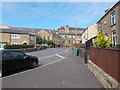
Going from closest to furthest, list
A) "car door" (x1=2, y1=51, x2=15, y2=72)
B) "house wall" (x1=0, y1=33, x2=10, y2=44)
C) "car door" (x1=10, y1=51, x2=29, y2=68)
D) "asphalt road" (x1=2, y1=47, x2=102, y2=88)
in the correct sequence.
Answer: "asphalt road" (x1=2, y1=47, x2=102, y2=88), "car door" (x1=2, y1=51, x2=15, y2=72), "car door" (x1=10, y1=51, x2=29, y2=68), "house wall" (x1=0, y1=33, x2=10, y2=44)

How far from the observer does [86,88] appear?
4156mm

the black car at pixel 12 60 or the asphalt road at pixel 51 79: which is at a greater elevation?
the black car at pixel 12 60

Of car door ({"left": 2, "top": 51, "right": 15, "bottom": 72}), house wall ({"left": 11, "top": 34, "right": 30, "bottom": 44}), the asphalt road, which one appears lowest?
the asphalt road

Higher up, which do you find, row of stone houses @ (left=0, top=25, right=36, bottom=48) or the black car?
row of stone houses @ (left=0, top=25, right=36, bottom=48)

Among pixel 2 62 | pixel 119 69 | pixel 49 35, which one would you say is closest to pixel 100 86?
pixel 119 69

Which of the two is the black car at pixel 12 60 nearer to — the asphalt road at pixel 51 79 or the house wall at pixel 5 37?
the asphalt road at pixel 51 79

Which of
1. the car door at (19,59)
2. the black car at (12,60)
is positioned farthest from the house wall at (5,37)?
the car door at (19,59)

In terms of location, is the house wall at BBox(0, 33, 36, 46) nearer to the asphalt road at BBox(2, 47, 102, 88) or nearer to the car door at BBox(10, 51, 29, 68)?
the car door at BBox(10, 51, 29, 68)

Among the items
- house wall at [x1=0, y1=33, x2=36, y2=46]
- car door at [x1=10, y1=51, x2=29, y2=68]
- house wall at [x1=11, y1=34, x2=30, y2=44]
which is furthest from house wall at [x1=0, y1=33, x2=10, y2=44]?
car door at [x1=10, y1=51, x2=29, y2=68]

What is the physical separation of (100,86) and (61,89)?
168 centimetres

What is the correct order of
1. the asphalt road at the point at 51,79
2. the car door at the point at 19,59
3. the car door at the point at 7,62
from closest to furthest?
the asphalt road at the point at 51,79 → the car door at the point at 7,62 → the car door at the point at 19,59

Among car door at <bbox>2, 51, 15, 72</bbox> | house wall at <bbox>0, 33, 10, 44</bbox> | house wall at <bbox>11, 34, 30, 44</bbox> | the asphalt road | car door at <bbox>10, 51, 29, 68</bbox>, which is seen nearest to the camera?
the asphalt road

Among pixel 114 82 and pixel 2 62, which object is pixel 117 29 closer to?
pixel 114 82

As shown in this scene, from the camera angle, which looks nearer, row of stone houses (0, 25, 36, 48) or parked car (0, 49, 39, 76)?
parked car (0, 49, 39, 76)
